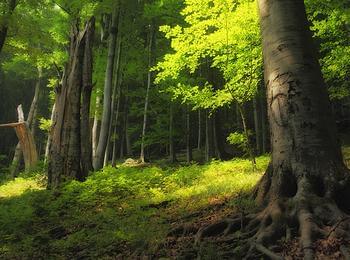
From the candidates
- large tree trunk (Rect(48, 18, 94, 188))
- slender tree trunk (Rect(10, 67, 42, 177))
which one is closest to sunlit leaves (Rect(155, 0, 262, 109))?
large tree trunk (Rect(48, 18, 94, 188))

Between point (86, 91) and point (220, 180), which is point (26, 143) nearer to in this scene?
point (86, 91)

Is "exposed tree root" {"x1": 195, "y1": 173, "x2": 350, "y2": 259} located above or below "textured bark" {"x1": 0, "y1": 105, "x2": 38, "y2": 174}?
below

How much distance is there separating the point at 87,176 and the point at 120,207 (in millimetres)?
3898

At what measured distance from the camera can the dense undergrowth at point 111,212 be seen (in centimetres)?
568

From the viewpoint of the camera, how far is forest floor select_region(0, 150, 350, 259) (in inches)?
204

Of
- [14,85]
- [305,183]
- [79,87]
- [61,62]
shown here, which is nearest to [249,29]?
[79,87]

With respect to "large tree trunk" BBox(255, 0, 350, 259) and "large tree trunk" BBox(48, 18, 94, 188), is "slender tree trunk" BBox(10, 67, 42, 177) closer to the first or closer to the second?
"large tree trunk" BBox(48, 18, 94, 188)

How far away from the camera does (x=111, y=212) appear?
7.68m

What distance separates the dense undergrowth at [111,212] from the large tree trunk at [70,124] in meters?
0.68

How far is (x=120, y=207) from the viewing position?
8.30 m

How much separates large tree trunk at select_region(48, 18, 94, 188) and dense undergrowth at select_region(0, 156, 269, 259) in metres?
0.68

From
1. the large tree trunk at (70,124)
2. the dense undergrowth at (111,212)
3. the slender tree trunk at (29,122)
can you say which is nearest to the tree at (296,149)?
the dense undergrowth at (111,212)

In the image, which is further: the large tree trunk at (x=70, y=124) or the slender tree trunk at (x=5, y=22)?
the slender tree trunk at (x=5, y=22)

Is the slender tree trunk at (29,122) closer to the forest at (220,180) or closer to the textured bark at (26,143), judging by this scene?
the textured bark at (26,143)
